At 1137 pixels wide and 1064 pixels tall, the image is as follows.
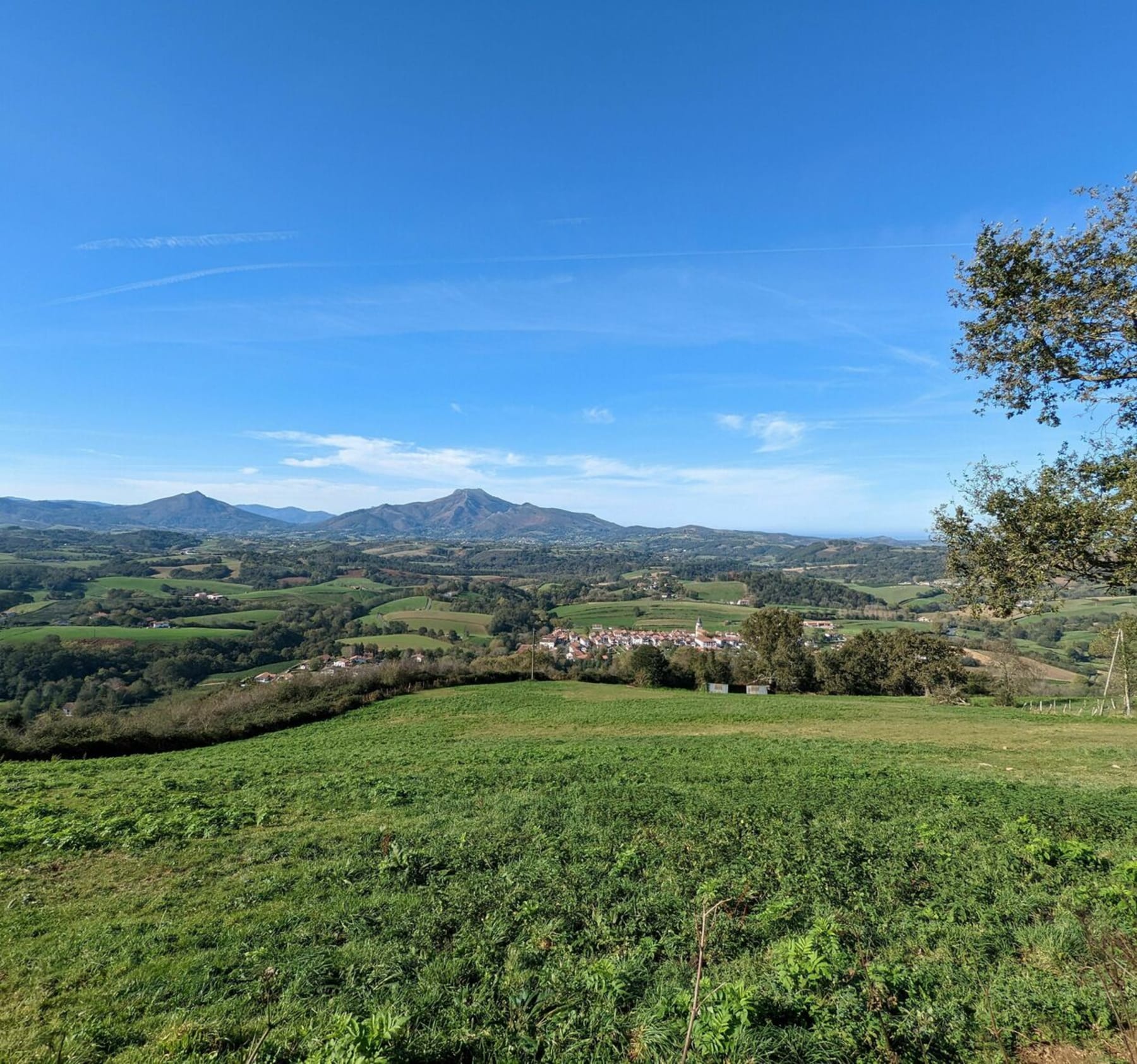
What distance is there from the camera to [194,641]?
63.7 m

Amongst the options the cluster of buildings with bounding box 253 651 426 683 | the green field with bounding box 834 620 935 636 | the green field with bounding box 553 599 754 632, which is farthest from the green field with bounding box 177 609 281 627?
the green field with bounding box 834 620 935 636

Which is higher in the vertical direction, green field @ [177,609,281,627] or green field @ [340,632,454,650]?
green field @ [177,609,281,627]

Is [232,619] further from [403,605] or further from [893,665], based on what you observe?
[893,665]

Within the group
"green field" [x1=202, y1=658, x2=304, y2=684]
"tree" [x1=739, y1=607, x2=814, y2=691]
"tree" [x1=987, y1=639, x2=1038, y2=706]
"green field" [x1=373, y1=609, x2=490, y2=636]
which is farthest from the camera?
"green field" [x1=373, y1=609, x2=490, y2=636]

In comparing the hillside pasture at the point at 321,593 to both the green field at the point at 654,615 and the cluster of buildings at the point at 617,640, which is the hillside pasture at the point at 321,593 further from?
the cluster of buildings at the point at 617,640

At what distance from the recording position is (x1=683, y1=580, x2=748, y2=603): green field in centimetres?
13100

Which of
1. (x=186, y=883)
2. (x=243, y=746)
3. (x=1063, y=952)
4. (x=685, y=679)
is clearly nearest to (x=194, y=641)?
(x=243, y=746)

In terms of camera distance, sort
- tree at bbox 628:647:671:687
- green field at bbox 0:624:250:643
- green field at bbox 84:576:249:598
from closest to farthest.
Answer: tree at bbox 628:647:671:687 < green field at bbox 0:624:250:643 < green field at bbox 84:576:249:598

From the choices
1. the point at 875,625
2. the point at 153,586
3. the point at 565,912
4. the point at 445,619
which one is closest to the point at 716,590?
the point at 875,625

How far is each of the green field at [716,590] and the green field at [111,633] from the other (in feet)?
332

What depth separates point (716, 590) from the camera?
14462 centimetres

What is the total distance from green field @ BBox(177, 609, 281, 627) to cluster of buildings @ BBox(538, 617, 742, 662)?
48092mm

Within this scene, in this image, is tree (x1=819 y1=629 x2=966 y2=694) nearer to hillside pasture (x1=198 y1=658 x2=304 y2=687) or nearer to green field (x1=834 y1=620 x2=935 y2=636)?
green field (x1=834 y1=620 x2=935 y2=636)

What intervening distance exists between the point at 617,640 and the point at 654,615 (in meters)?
31.6
